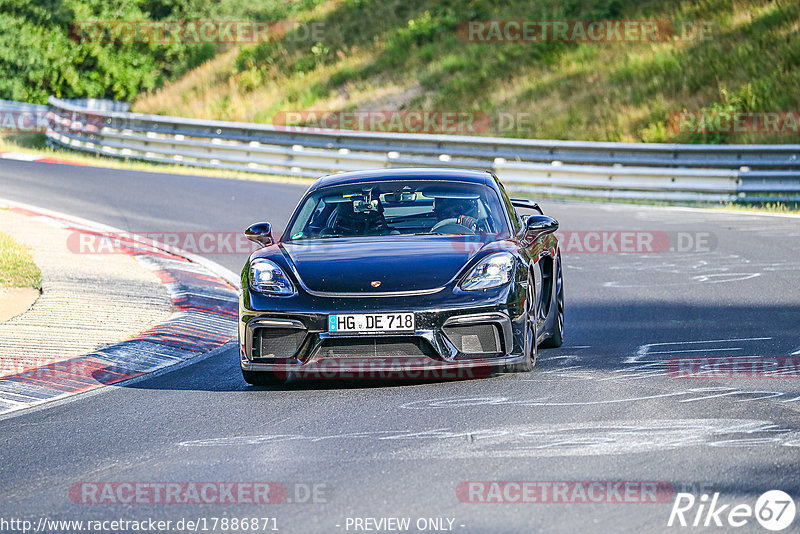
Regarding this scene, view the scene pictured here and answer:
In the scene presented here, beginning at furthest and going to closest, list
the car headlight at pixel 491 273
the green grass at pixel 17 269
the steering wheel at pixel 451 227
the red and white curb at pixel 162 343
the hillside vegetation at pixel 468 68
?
the hillside vegetation at pixel 468 68
the green grass at pixel 17 269
the steering wheel at pixel 451 227
the red and white curb at pixel 162 343
the car headlight at pixel 491 273

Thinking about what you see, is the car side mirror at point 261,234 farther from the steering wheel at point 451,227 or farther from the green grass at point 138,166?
the green grass at point 138,166

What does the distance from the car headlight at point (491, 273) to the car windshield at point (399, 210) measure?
75cm

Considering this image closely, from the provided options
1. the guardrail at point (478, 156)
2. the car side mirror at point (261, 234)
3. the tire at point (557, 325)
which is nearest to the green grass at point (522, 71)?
the guardrail at point (478, 156)

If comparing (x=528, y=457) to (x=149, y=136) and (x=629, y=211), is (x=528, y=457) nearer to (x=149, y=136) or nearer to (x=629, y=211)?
(x=629, y=211)

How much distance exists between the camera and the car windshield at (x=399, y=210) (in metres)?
8.58

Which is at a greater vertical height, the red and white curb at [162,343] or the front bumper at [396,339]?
the front bumper at [396,339]

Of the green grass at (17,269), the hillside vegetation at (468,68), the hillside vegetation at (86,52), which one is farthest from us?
the hillside vegetation at (86,52)

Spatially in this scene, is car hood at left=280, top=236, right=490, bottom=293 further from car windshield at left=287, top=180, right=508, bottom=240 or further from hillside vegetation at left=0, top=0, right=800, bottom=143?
hillside vegetation at left=0, top=0, right=800, bottom=143

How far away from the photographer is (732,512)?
4.73 metres

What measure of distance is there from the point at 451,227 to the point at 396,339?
4.91 ft

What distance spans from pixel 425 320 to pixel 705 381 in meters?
1.76

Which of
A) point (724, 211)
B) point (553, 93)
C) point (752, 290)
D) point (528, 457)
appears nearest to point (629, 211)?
point (724, 211)

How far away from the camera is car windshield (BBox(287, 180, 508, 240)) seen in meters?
8.58

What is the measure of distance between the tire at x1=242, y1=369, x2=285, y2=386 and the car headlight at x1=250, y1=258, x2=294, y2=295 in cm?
53
